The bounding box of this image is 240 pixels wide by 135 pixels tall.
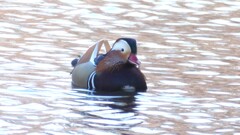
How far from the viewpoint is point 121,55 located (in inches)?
464

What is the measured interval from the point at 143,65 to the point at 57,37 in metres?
2.02

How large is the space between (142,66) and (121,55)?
1242 millimetres

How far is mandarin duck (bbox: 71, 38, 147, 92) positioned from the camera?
38.4 ft

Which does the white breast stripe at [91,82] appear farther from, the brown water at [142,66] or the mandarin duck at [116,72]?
the brown water at [142,66]

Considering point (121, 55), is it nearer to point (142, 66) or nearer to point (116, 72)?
point (116, 72)

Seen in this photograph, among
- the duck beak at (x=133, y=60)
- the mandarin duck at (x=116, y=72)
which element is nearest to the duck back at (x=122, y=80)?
the mandarin duck at (x=116, y=72)

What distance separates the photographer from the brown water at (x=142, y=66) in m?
9.95

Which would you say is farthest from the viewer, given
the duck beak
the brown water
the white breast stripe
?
the white breast stripe

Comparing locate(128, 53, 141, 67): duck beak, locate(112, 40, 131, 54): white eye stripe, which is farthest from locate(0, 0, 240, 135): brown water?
locate(112, 40, 131, 54): white eye stripe

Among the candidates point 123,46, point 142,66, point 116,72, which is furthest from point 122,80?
point 142,66

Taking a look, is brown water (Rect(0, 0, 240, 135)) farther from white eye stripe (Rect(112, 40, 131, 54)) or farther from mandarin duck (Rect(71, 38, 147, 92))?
white eye stripe (Rect(112, 40, 131, 54))

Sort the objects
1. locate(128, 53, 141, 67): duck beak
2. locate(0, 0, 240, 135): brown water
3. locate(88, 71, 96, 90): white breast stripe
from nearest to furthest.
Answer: locate(0, 0, 240, 135): brown water, locate(128, 53, 141, 67): duck beak, locate(88, 71, 96, 90): white breast stripe

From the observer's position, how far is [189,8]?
56.9ft

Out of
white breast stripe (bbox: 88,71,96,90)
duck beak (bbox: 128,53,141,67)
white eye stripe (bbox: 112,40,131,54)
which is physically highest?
white eye stripe (bbox: 112,40,131,54)
